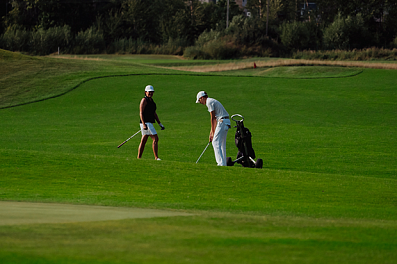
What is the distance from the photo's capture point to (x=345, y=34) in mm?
85062

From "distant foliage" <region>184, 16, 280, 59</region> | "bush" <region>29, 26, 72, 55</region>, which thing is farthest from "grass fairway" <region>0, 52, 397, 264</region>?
"bush" <region>29, 26, 72, 55</region>

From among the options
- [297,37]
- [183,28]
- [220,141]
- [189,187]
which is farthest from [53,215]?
[183,28]

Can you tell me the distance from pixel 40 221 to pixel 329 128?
21844 mm

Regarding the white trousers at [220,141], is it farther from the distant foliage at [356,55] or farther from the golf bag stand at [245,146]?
the distant foliage at [356,55]

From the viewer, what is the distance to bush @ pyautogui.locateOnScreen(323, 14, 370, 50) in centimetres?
8444

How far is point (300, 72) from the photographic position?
164ft

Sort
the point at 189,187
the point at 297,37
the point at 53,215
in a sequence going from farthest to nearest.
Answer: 1. the point at 297,37
2. the point at 189,187
3. the point at 53,215

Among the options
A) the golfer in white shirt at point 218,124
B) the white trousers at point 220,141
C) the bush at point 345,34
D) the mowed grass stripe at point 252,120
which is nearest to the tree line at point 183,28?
the bush at point 345,34

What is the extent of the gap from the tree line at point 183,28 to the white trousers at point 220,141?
6373cm

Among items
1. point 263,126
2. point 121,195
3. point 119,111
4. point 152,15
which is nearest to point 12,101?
point 119,111

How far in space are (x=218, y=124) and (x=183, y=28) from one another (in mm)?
84441

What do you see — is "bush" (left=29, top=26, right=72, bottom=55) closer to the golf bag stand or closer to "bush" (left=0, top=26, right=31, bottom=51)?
"bush" (left=0, top=26, right=31, bottom=51)

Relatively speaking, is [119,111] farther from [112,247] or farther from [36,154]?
[112,247]

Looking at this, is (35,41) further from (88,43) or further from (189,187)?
(189,187)
